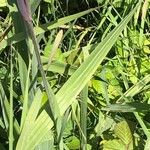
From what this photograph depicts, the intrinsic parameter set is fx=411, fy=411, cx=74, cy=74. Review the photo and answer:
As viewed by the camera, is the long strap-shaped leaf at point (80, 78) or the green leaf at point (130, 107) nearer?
the long strap-shaped leaf at point (80, 78)

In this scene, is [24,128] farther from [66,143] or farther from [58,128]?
[66,143]

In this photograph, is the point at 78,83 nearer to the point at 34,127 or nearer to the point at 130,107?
the point at 34,127

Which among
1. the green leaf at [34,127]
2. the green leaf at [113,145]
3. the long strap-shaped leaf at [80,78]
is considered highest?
the long strap-shaped leaf at [80,78]

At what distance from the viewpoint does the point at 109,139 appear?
3.93 feet

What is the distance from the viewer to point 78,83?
37.1 inches

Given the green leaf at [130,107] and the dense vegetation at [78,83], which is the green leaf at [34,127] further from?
the green leaf at [130,107]

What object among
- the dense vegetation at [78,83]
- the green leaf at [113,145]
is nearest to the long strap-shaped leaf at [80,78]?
the dense vegetation at [78,83]

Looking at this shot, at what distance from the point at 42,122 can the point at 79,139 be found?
0.32m

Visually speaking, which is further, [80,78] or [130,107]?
[130,107]

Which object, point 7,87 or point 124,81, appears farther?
point 124,81

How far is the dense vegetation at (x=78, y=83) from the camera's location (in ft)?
3.06

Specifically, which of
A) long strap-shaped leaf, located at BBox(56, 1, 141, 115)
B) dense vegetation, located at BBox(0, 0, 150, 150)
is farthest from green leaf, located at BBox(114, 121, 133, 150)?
long strap-shaped leaf, located at BBox(56, 1, 141, 115)

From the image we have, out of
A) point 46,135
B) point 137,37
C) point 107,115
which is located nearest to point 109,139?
point 107,115

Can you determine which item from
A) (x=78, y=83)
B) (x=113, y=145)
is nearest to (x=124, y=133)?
(x=113, y=145)
